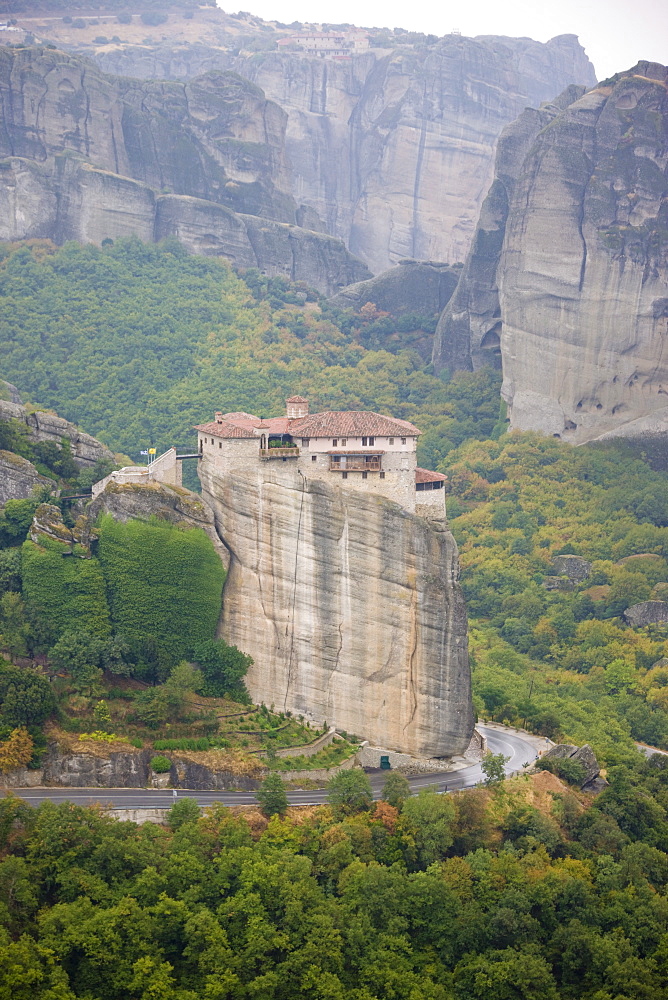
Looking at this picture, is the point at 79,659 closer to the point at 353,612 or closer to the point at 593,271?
the point at 353,612

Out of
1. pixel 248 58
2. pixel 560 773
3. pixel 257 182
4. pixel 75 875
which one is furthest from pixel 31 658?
pixel 248 58

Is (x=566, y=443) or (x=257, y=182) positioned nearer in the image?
(x=566, y=443)

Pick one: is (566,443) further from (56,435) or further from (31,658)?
(31,658)

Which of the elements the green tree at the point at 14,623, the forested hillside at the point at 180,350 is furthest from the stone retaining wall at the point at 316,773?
the forested hillside at the point at 180,350

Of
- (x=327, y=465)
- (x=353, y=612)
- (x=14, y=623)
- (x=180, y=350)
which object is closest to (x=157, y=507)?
(x=327, y=465)

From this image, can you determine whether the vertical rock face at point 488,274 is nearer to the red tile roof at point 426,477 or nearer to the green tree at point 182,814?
the red tile roof at point 426,477
